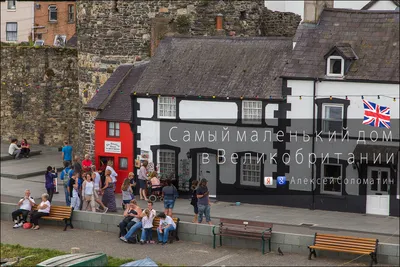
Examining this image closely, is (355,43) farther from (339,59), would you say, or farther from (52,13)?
(52,13)

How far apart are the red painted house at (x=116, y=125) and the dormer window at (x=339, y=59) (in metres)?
7.68

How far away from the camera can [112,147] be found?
37.7m

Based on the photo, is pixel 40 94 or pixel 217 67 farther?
pixel 40 94

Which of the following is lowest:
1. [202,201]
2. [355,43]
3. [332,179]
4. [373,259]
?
[373,259]

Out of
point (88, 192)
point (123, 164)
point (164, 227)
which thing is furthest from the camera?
point (123, 164)

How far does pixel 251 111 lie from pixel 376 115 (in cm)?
432

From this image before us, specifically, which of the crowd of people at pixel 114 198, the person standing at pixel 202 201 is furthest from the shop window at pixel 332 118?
the person standing at pixel 202 201

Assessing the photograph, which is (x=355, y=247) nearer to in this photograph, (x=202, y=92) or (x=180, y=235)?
(x=180, y=235)

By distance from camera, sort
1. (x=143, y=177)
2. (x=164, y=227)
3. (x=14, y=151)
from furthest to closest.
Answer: (x=14, y=151), (x=143, y=177), (x=164, y=227)

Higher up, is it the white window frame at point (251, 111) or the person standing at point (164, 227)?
the white window frame at point (251, 111)

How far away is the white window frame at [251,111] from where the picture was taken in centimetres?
3475

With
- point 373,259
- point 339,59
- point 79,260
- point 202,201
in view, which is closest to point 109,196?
point 202,201

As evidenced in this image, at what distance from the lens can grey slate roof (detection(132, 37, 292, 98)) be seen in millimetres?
35094

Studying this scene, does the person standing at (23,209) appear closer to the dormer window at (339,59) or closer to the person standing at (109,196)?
the person standing at (109,196)
